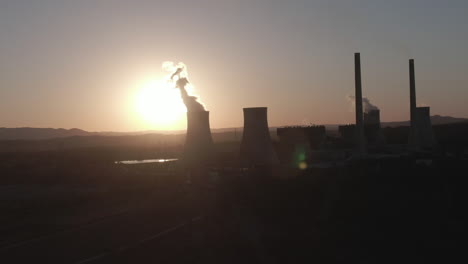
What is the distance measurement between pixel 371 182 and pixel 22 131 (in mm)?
181407

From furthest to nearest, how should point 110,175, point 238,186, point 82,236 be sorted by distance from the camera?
point 110,175
point 238,186
point 82,236

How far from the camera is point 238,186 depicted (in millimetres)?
18094

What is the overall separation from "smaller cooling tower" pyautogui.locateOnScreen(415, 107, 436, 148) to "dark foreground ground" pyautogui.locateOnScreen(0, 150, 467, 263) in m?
13.3

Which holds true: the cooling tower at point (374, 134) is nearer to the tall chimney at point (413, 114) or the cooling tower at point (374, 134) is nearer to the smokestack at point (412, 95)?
the tall chimney at point (413, 114)

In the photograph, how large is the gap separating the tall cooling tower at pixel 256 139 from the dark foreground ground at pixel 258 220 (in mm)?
2443

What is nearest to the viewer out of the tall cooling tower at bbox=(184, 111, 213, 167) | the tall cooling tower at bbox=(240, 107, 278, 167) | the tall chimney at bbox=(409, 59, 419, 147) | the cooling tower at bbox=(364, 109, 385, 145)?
the tall cooling tower at bbox=(240, 107, 278, 167)

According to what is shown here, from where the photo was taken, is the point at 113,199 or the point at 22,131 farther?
the point at 22,131

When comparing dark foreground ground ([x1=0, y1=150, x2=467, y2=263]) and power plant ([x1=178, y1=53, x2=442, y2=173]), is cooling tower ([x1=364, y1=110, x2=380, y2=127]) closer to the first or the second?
power plant ([x1=178, y1=53, x2=442, y2=173])

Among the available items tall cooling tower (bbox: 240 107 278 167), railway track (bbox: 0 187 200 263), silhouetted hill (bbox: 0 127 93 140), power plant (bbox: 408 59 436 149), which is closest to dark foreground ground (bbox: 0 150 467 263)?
railway track (bbox: 0 187 200 263)

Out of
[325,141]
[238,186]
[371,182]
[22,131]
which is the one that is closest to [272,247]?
[238,186]

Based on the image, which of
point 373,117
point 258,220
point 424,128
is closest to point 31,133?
point 373,117

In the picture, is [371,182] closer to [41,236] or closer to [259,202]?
[259,202]

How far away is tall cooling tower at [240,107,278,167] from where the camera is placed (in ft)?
80.8

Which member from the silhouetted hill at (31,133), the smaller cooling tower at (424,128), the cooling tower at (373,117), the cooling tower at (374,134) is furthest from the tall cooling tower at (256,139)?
the silhouetted hill at (31,133)
